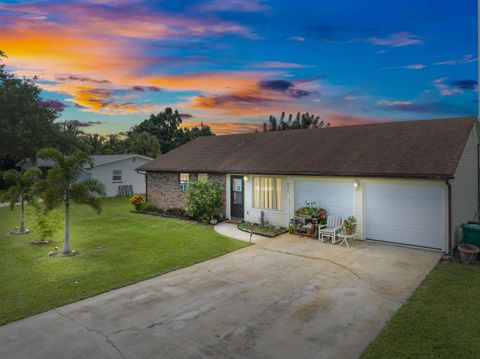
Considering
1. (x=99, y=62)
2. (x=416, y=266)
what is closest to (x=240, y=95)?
(x=99, y=62)

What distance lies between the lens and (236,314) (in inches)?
246

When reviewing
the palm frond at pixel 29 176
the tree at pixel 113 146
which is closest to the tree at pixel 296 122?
the tree at pixel 113 146

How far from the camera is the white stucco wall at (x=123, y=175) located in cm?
2642

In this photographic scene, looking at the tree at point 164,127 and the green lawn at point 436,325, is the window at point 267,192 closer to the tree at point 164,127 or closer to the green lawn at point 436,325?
the green lawn at point 436,325

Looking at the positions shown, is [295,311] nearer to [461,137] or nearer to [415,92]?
[461,137]

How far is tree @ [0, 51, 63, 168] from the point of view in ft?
88.2

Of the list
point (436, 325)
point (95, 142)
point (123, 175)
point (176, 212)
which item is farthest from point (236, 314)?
point (95, 142)

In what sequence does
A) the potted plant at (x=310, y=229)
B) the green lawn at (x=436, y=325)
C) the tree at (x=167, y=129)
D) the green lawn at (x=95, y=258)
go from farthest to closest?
the tree at (x=167, y=129) → the potted plant at (x=310, y=229) → the green lawn at (x=95, y=258) → the green lawn at (x=436, y=325)

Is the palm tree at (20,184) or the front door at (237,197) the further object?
the front door at (237,197)

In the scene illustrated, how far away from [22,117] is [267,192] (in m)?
24.4

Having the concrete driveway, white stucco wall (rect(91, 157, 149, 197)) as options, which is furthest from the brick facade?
the concrete driveway

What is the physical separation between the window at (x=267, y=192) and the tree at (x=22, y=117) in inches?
880

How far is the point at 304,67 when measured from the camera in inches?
784

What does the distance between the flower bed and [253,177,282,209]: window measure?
90cm
